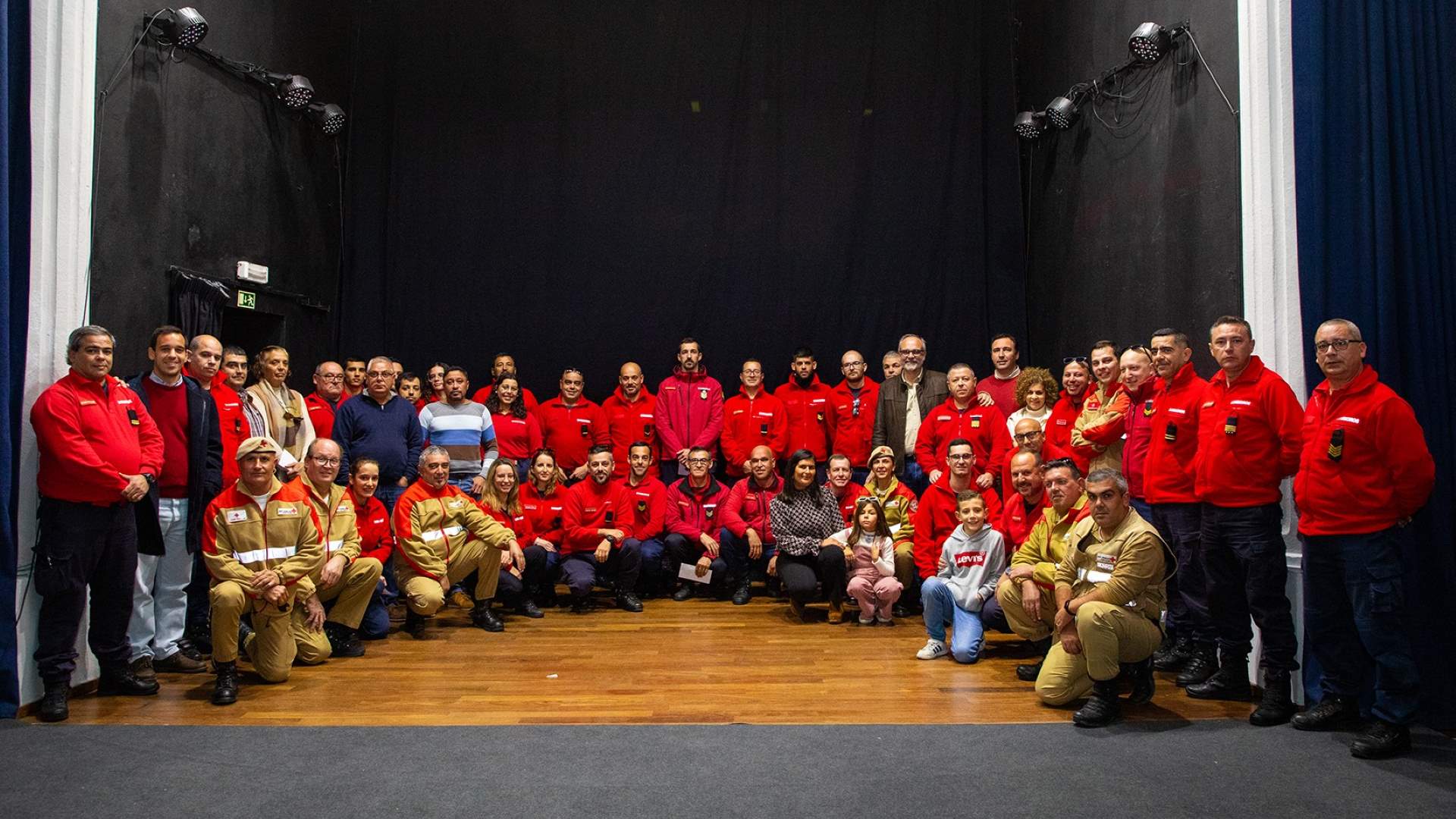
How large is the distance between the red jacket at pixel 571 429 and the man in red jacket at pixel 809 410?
132cm

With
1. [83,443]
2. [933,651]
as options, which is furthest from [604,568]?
[83,443]

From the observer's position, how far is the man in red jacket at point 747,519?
5.99 metres

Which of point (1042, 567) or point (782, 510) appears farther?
point (782, 510)

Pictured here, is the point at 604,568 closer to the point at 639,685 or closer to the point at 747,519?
the point at 747,519

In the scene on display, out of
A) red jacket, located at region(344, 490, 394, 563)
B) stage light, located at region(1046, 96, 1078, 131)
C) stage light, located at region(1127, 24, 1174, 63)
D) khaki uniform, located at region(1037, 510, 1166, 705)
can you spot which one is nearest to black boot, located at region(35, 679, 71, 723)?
A: red jacket, located at region(344, 490, 394, 563)

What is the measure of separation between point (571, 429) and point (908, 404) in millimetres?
2332

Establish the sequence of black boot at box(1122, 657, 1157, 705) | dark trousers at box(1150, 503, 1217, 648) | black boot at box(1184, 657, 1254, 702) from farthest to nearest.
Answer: dark trousers at box(1150, 503, 1217, 648) → black boot at box(1184, 657, 1254, 702) → black boot at box(1122, 657, 1157, 705)

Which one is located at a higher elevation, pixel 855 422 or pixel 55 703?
pixel 855 422

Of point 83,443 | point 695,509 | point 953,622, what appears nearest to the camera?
point 83,443

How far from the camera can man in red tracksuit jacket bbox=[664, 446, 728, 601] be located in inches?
237

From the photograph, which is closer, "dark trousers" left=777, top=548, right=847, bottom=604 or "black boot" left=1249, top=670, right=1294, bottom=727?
"black boot" left=1249, top=670, right=1294, bottom=727

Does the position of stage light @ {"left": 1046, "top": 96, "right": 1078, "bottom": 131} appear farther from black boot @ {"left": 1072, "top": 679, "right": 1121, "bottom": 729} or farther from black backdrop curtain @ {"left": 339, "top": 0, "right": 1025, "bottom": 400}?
black boot @ {"left": 1072, "top": 679, "right": 1121, "bottom": 729}

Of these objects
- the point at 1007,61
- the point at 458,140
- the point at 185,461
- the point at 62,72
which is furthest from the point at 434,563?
the point at 1007,61

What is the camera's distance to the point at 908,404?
6363 millimetres
